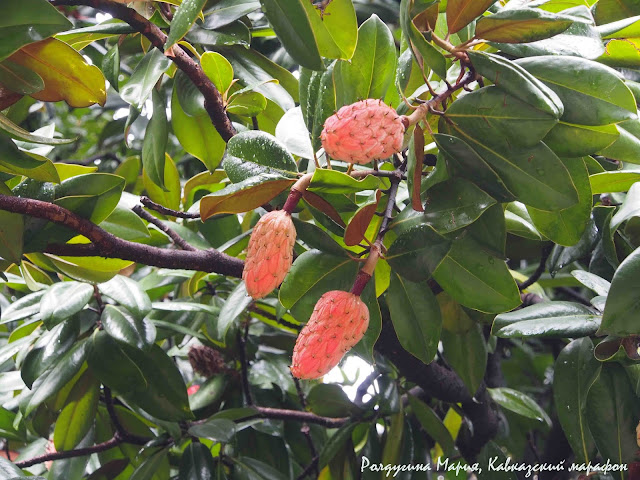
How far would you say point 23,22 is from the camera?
589 mm

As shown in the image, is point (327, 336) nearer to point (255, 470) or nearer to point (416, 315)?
point (416, 315)

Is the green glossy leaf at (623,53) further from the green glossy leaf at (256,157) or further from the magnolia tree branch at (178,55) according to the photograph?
the magnolia tree branch at (178,55)

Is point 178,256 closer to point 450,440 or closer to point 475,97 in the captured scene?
point 475,97

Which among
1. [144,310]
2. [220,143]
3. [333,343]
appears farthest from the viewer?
[220,143]

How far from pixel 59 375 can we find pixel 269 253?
22.5 inches

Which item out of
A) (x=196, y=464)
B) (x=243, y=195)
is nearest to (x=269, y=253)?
(x=243, y=195)

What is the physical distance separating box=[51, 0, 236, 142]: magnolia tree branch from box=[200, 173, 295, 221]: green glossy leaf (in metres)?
0.26

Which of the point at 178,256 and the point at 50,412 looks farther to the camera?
the point at 50,412

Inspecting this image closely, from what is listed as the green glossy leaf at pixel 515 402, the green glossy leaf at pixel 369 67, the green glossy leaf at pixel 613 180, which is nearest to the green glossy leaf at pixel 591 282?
the green glossy leaf at pixel 613 180

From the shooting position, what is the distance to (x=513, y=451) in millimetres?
1434

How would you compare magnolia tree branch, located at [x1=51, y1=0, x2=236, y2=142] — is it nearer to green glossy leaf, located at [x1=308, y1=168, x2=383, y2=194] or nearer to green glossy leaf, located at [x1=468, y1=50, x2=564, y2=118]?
green glossy leaf, located at [x1=308, y1=168, x2=383, y2=194]

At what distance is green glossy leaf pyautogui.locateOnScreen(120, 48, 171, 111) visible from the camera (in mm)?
809

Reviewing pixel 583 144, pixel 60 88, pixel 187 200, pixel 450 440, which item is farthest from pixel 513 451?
pixel 60 88

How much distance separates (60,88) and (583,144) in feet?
1.84
